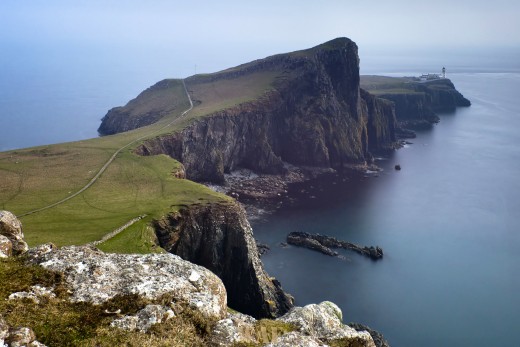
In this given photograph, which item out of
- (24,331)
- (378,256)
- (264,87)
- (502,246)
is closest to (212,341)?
(24,331)

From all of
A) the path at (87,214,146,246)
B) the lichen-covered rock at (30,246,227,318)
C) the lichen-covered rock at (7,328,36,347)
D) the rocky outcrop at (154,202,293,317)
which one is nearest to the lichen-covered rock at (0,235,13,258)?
the lichen-covered rock at (30,246,227,318)

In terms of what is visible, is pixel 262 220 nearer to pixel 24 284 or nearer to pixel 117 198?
pixel 117 198

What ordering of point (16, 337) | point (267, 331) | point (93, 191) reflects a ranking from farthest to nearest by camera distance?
1. point (93, 191)
2. point (267, 331)
3. point (16, 337)

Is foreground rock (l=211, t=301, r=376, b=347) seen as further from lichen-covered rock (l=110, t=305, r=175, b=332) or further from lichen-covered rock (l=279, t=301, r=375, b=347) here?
lichen-covered rock (l=110, t=305, r=175, b=332)

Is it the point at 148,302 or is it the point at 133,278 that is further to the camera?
the point at 133,278

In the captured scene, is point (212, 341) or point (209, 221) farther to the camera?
point (209, 221)

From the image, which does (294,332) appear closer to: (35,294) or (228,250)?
(35,294)

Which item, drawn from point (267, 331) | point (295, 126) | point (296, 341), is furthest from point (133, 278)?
point (295, 126)
